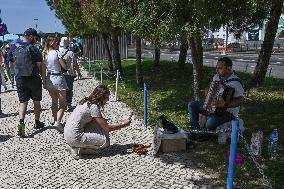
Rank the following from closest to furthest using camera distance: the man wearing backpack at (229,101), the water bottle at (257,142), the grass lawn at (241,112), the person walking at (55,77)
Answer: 1. the grass lawn at (241,112)
2. the water bottle at (257,142)
3. the man wearing backpack at (229,101)
4. the person walking at (55,77)

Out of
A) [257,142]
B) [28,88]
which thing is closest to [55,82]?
[28,88]

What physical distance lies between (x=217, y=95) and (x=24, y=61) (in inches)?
150

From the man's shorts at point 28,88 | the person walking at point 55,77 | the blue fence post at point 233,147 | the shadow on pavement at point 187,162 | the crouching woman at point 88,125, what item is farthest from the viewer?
the person walking at point 55,77

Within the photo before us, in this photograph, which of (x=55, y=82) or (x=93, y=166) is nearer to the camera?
(x=93, y=166)

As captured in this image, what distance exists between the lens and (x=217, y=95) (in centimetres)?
738

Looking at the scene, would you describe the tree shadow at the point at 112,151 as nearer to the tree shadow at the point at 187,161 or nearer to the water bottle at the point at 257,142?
the tree shadow at the point at 187,161

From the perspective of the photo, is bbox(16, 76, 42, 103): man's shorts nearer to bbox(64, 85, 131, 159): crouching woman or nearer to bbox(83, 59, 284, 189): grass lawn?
bbox(64, 85, 131, 159): crouching woman

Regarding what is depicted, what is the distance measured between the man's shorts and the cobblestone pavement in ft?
2.74

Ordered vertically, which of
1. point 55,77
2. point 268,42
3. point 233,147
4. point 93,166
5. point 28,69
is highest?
point 268,42

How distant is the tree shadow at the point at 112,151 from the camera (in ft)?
24.2

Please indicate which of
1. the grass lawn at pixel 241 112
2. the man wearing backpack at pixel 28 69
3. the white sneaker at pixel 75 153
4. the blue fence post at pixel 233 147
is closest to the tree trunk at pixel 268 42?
the grass lawn at pixel 241 112

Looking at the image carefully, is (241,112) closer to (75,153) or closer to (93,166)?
(75,153)

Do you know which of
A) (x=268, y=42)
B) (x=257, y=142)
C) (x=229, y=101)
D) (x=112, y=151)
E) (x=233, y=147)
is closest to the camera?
(x=233, y=147)

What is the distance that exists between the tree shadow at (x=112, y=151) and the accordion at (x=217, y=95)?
159cm
